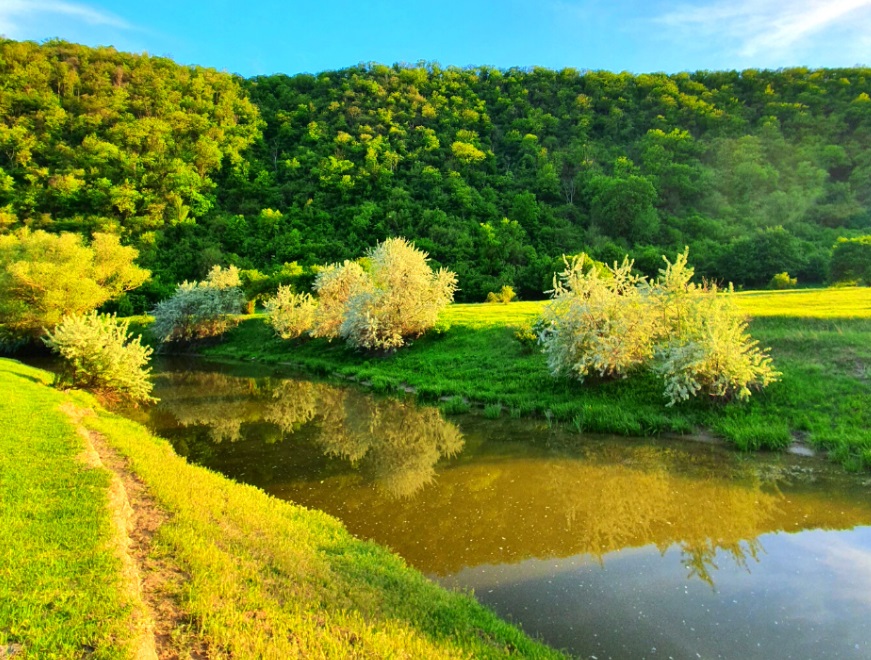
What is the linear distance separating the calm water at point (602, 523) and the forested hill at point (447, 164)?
4609 cm

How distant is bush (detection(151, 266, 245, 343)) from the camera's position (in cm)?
4309

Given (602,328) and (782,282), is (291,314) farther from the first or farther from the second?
(782,282)

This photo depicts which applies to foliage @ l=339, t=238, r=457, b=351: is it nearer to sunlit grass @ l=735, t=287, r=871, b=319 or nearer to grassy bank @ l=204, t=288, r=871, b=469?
grassy bank @ l=204, t=288, r=871, b=469

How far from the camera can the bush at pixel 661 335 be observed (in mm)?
15500

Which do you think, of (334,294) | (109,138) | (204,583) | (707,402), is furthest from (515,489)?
(109,138)

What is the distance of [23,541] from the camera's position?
6.13 metres

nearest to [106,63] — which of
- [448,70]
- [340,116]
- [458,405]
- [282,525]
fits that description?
[340,116]

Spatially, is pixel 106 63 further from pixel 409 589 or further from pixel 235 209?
pixel 409 589

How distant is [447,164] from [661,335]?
3073 inches

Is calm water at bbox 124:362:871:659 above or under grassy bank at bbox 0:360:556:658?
under

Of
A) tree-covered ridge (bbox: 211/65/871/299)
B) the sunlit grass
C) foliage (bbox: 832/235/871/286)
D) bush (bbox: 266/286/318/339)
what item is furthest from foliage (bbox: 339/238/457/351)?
foliage (bbox: 832/235/871/286)

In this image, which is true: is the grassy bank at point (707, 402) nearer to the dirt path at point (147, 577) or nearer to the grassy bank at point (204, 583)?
the grassy bank at point (204, 583)

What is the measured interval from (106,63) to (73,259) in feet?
273

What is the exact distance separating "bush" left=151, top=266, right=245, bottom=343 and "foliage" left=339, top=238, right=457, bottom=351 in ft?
60.2
